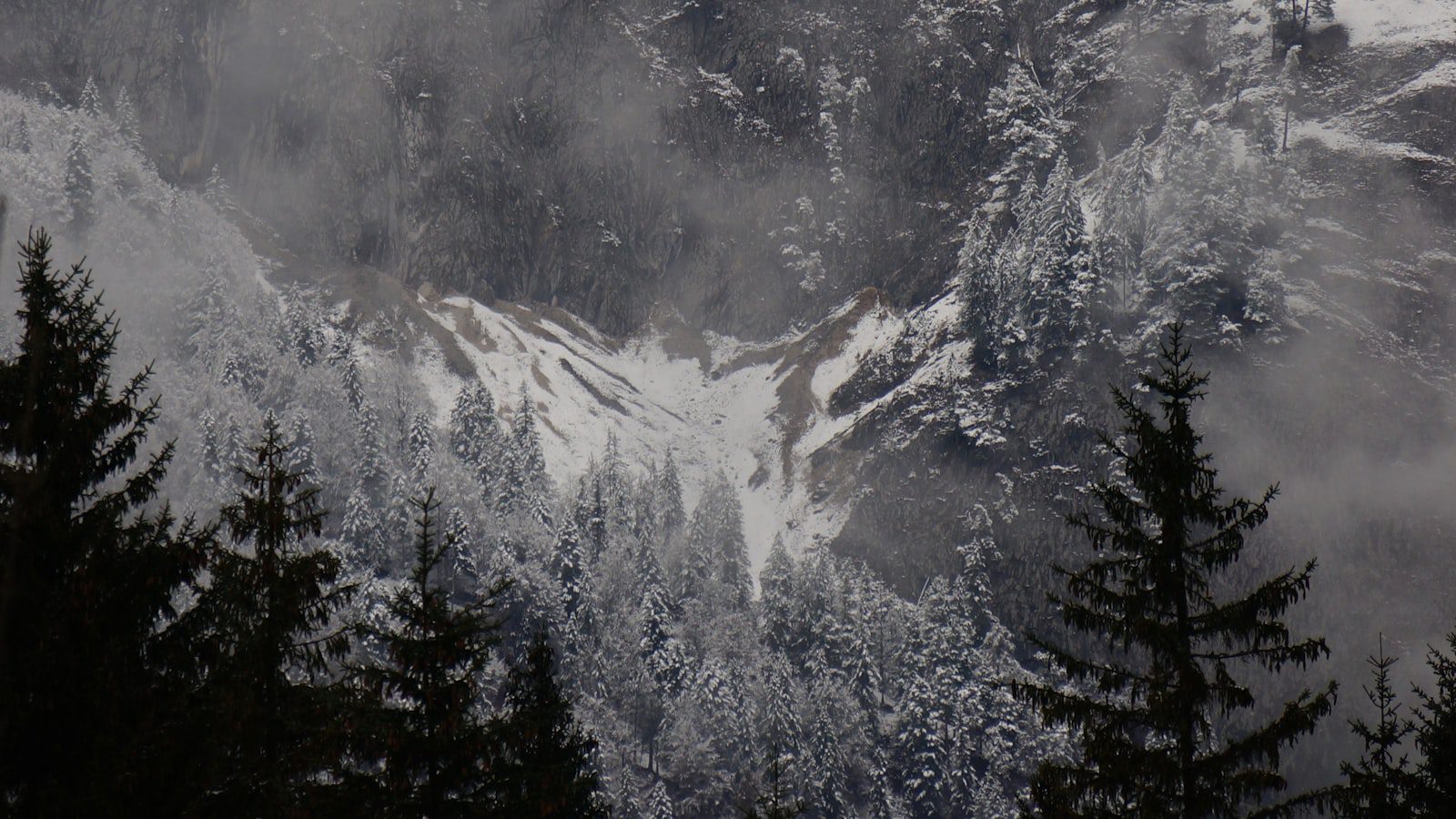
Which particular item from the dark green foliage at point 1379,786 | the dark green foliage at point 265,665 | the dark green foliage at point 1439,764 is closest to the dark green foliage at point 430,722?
the dark green foliage at point 265,665

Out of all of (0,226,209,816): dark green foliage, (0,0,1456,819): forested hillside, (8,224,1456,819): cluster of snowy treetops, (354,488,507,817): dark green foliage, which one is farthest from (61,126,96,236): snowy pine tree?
(354,488,507,817): dark green foliage

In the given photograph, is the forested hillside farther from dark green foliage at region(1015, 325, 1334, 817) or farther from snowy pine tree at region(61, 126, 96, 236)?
snowy pine tree at region(61, 126, 96, 236)

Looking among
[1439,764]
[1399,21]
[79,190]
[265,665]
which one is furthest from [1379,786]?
[1399,21]

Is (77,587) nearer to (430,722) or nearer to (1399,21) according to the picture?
(430,722)

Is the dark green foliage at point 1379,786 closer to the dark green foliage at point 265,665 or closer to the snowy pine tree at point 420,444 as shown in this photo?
the dark green foliage at point 265,665

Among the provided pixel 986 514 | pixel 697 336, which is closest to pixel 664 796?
pixel 986 514
